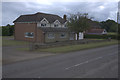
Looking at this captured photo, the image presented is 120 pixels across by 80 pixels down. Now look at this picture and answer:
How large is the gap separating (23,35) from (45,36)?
783cm

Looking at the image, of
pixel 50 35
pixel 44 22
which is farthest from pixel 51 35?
pixel 44 22

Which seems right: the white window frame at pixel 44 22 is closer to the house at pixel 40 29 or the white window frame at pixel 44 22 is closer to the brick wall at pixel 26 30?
the house at pixel 40 29

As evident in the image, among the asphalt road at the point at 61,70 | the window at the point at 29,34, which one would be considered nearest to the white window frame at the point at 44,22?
the window at the point at 29,34

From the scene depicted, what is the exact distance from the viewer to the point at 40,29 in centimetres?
3556

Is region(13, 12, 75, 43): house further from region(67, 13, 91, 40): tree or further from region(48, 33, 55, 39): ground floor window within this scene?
region(67, 13, 91, 40): tree

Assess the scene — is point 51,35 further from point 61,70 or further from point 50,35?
point 61,70

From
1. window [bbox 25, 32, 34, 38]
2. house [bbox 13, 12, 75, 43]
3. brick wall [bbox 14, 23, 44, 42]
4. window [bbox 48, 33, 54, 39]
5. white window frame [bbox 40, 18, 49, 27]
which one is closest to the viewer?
brick wall [bbox 14, 23, 44, 42]

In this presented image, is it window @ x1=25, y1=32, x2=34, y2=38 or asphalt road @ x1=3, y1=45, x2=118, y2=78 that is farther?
window @ x1=25, y1=32, x2=34, y2=38

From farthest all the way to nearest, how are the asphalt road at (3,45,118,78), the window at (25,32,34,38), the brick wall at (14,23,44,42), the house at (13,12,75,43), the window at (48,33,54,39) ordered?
the window at (25,32,34,38)
the window at (48,33,54,39)
the house at (13,12,75,43)
the brick wall at (14,23,44,42)
the asphalt road at (3,45,118,78)

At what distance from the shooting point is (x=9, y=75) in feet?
28.5

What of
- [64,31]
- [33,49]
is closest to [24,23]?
[64,31]

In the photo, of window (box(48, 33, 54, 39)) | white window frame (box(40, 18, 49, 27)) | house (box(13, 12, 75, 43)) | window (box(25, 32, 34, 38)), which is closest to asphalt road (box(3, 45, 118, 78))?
house (box(13, 12, 75, 43))

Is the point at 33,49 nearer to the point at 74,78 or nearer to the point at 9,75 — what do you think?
the point at 9,75

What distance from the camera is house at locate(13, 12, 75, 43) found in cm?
3609
